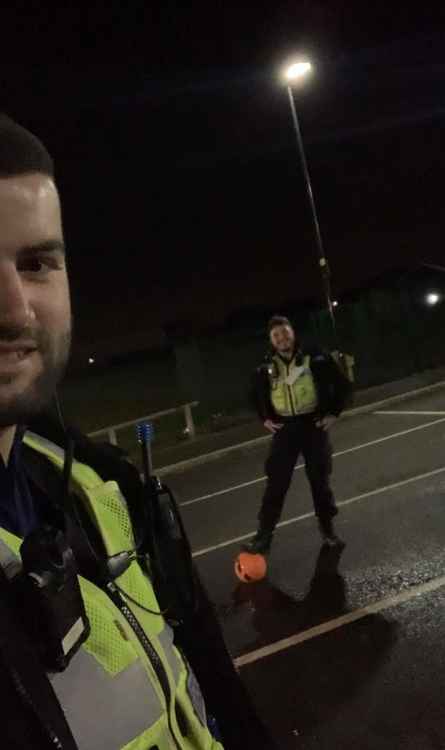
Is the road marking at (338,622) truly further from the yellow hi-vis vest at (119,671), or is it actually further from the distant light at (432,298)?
the distant light at (432,298)

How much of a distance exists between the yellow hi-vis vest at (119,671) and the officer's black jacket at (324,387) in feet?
14.1

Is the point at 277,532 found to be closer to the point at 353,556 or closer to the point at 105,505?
the point at 353,556

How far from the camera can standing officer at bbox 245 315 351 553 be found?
5.48 m

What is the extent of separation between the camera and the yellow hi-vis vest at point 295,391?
5480 mm

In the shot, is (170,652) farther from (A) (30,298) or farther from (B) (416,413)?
(B) (416,413)

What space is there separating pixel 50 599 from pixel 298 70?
1406cm

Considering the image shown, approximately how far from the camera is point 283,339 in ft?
18.3

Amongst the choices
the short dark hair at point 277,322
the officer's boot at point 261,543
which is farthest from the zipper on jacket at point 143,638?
the short dark hair at point 277,322

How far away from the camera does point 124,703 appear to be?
1.03 metres

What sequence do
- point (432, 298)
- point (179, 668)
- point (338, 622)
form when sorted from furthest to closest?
point (432, 298) < point (338, 622) < point (179, 668)

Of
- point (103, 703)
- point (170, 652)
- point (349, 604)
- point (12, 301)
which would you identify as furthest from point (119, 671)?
point (349, 604)

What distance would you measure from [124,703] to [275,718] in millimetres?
2649

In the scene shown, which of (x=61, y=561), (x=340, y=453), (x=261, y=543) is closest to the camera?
(x=61, y=561)

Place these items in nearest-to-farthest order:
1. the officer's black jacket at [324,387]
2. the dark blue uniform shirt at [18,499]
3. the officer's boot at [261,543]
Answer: the dark blue uniform shirt at [18,499] < the officer's boot at [261,543] < the officer's black jacket at [324,387]
